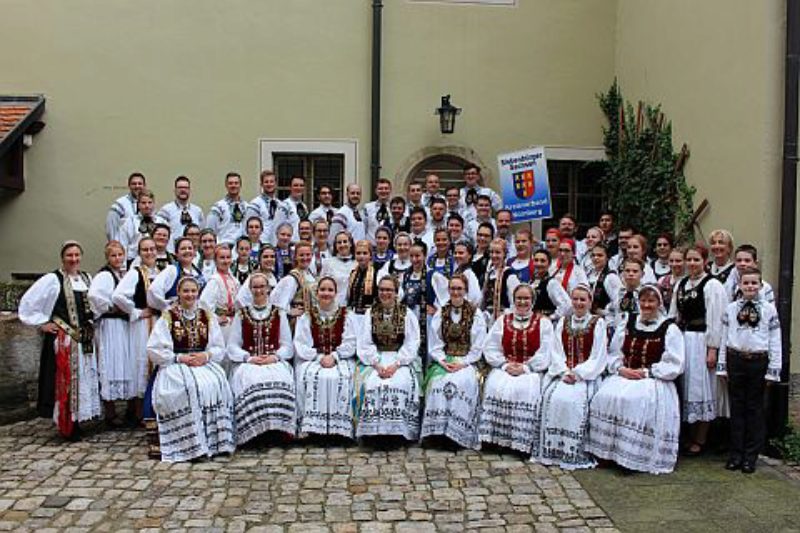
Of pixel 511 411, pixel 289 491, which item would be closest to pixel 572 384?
pixel 511 411

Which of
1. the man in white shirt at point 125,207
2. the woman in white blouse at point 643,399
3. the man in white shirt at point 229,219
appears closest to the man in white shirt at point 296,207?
the man in white shirt at point 229,219

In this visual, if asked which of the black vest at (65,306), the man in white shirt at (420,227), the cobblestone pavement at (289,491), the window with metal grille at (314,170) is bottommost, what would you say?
the cobblestone pavement at (289,491)

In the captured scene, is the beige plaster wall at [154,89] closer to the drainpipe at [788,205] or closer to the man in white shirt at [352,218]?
the man in white shirt at [352,218]

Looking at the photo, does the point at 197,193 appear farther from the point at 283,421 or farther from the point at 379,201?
the point at 283,421

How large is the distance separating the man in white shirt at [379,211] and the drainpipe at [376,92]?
46.0 inches

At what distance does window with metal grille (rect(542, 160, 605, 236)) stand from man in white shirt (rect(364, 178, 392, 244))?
2577mm

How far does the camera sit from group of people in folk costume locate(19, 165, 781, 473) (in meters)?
5.72

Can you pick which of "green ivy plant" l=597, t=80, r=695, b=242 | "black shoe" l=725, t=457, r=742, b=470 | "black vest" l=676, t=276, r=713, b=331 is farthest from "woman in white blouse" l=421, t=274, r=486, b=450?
"green ivy plant" l=597, t=80, r=695, b=242

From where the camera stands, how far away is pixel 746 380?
5.62m

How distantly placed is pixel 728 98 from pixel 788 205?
1.28 m

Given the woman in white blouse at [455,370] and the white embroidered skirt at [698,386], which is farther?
the woman in white blouse at [455,370]

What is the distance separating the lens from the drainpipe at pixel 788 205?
616cm

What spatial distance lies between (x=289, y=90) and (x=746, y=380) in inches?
252

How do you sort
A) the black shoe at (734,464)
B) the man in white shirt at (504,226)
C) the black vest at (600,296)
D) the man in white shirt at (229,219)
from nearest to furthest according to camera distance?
the black shoe at (734,464), the black vest at (600,296), the man in white shirt at (504,226), the man in white shirt at (229,219)
